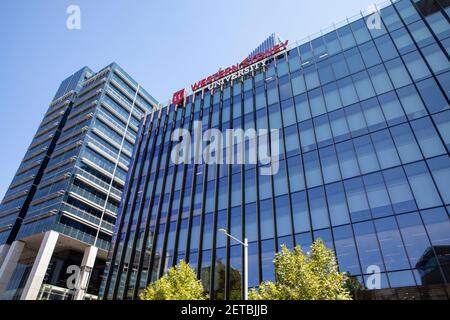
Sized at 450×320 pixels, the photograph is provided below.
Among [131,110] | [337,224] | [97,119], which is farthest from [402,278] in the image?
[131,110]

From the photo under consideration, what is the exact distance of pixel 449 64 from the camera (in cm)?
2473

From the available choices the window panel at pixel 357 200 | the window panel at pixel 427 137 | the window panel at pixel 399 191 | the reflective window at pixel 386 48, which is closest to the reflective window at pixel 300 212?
the window panel at pixel 357 200

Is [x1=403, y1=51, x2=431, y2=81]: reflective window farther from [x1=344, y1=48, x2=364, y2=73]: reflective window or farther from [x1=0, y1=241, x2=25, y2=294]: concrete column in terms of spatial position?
[x1=0, y1=241, x2=25, y2=294]: concrete column

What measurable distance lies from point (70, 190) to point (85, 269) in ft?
41.3

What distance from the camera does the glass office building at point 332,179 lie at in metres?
21.1

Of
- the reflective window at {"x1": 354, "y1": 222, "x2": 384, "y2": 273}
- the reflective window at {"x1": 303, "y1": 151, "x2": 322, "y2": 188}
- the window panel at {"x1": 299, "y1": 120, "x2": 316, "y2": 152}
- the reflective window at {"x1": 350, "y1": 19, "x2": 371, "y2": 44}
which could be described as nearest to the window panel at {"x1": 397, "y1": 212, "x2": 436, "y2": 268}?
the reflective window at {"x1": 354, "y1": 222, "x2": 384, "y2": 273}

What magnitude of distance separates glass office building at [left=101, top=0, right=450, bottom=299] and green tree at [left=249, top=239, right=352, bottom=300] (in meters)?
6.36

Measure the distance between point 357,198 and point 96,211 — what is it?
43.4 m

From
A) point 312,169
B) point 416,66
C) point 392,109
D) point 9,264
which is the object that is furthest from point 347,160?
point 9,264

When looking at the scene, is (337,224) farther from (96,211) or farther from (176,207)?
(96,211)

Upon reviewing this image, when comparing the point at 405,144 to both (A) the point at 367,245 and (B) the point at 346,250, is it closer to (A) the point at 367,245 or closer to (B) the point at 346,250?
(A) the point at 367,245

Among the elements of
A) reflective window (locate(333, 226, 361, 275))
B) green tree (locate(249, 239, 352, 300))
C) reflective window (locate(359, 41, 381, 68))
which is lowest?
green tree (locate(249, 239, 352, 300))

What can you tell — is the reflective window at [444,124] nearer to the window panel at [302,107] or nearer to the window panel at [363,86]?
the window panel at [363,86]

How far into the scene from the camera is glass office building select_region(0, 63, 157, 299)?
4491 cm
